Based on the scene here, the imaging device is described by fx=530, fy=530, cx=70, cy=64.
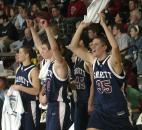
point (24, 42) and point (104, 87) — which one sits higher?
point (24, 42)

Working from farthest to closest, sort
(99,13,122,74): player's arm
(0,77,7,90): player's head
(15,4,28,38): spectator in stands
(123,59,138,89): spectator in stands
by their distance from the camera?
(15,4,28,38): spectator in stands < (123,59,138,89): spectator in stands < (0,77,7,90): player's head < (99,13,122,74): player's arm

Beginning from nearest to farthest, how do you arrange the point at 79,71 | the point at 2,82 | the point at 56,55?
the point at 56,55 → the point at 79,71 → the point at 2,82

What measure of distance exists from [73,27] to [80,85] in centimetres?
542

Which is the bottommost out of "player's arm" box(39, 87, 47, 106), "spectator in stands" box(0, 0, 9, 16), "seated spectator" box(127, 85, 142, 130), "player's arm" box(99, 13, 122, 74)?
"seated spectator" box(127, 85, 142, 130)

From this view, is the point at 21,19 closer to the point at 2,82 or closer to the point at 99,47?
the point at 2,82

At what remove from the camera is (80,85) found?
7.88m

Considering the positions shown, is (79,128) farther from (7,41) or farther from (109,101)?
(7,41)

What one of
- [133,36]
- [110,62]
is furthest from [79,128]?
[133,36]

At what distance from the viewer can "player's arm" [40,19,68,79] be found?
7211 mm

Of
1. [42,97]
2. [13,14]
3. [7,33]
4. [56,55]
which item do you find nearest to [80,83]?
[42,97]

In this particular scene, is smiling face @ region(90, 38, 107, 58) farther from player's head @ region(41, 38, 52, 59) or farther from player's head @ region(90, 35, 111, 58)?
player's head @ region(41, 38, 52, 59)

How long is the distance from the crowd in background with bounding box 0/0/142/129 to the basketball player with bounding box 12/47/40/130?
718mm

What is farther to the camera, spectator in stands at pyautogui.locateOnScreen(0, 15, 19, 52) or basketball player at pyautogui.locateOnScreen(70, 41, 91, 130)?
spectator in stands at pyautogui.locateOnScreen(0, 15, 19, 52)

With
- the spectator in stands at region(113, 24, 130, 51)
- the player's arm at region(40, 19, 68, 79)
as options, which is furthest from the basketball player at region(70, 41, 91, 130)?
the spectator in stands at region(113, 24, 130, 51)
